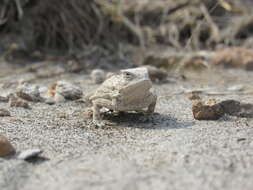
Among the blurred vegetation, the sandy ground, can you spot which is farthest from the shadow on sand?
the blurred vegetation

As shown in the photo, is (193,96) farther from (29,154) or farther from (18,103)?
(29,154)

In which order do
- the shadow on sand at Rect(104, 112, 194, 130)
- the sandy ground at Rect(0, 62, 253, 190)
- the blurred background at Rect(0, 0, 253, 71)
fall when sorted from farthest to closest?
1. the blurred background at Rect(0, 0, 253, 71)
2. the shadow on sand at Rect(104, 112, 194, 130)
3. the sandy ground at Rect(0, 62, 253, 190)

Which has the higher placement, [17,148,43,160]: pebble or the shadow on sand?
[17,148,43,160]: pebble

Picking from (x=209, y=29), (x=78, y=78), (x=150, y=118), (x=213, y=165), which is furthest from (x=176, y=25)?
(x=213, y=165)

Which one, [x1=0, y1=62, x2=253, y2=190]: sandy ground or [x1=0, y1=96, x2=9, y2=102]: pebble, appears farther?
[x1=0, y1=96, x2=9, y2=102]: pebble

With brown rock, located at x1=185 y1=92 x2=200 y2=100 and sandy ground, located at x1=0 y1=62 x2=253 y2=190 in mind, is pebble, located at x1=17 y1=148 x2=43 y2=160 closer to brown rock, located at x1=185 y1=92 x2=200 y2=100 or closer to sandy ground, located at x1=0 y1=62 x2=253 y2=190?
sandy ground, located at x1=0 y1=62 x2=253 y2=190

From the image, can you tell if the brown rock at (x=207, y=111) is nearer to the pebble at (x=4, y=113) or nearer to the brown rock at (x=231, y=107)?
the brown rock at (x=231, y=107)

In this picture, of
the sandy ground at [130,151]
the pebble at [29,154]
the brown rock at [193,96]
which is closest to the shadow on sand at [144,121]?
the sandy ground at [130,151]
